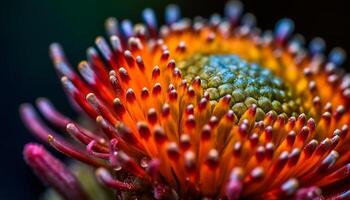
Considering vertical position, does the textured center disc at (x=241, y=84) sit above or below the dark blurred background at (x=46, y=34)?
below

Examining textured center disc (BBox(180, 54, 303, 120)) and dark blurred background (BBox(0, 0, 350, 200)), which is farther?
dark blurred background (BBox(0, 0, 350, 200))

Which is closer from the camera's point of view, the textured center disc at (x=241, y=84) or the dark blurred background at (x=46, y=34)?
the textured center disc at (x=241, y=84)

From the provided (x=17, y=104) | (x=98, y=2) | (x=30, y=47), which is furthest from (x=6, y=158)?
(x=98, y=2)

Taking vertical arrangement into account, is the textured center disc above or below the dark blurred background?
below

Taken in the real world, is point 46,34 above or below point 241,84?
above

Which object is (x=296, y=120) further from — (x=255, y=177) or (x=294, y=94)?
(x=255, y=177)
